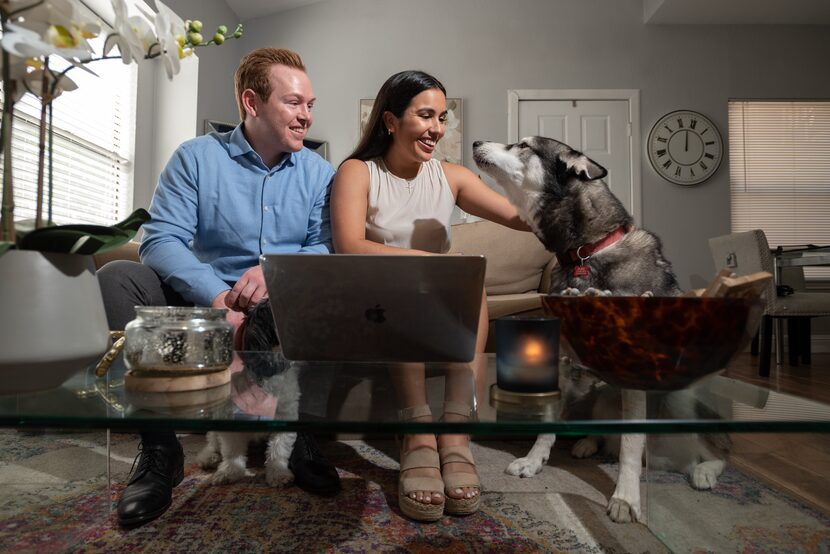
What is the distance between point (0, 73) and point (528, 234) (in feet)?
7.59

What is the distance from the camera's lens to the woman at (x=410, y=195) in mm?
1311

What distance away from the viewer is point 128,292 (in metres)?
1.31

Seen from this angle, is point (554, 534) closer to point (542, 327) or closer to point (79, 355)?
point (542, 327)

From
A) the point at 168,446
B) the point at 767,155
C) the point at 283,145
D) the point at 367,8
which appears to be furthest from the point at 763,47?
the point at 168,446

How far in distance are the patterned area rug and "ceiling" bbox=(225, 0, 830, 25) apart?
433 cm

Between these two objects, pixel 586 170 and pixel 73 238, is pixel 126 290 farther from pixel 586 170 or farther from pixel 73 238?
pixel 586 170

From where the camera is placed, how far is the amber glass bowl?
0.58m

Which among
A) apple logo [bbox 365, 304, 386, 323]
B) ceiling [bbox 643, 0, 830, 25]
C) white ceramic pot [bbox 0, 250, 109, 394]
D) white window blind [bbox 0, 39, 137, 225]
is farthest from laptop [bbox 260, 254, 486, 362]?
ceiling [bbox 643, 0, 830, 25]

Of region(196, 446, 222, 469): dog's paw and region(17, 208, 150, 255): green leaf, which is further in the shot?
region(196, 446, 222, 469): dog's paw

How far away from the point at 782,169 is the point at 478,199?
4600mm

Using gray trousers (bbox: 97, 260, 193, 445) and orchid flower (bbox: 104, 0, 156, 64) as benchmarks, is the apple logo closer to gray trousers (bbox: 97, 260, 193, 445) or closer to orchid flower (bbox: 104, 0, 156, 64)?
orchid flower (bbox: 104, 0, 156, 64)

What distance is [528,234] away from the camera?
2.70 meters

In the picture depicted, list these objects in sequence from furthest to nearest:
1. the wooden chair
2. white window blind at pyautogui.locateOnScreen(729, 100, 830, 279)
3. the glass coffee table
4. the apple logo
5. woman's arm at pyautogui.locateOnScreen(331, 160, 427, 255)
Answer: white window blind at pyautogui.locateOnScreen(729, 100, 830, 279)
the wooden chair
woman's arm at pyautogui.locateOnScreen(331, 160, 427, 255)
the apple logo
the glass coffee table

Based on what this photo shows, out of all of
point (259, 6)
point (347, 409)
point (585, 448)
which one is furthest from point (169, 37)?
point (259, 6)
